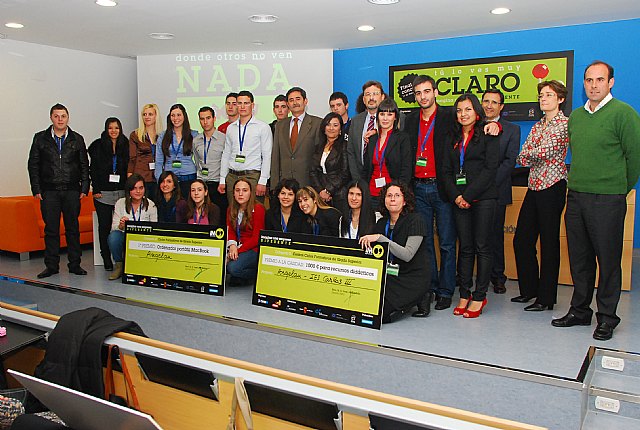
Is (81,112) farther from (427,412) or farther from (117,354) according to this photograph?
(427,412)

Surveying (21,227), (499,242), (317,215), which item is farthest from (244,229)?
(21,227)

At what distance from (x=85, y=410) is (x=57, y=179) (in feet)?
14.9

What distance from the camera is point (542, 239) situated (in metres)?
4.00

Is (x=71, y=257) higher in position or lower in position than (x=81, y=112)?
lower

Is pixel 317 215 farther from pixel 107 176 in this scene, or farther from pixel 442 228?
pixel 107 176

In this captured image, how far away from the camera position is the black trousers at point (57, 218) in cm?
535

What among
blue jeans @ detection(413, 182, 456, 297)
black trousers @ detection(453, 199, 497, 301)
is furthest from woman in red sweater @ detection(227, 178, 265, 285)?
black trousers @ detection(453, 199, 497, 301)

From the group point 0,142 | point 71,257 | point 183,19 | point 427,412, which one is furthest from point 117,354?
point 0,142

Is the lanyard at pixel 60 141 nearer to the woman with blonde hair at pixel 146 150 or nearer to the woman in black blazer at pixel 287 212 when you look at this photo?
the woman with blonde hair at pixel 146 150

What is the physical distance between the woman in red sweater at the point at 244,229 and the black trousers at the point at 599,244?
2.45 m

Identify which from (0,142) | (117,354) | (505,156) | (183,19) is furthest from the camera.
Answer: (0,142)

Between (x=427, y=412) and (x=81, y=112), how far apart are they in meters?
7.78

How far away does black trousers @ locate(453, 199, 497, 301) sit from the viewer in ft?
13.0

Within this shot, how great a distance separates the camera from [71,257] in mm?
5508
